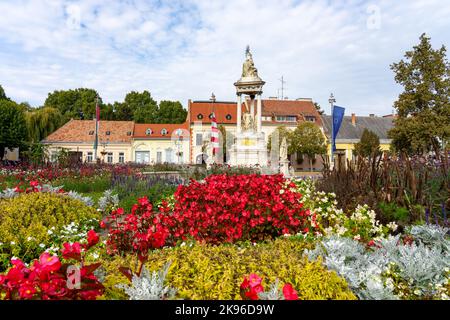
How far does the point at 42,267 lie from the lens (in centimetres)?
177

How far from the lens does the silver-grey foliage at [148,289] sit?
88.0 inches

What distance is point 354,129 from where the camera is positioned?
53.5 meters

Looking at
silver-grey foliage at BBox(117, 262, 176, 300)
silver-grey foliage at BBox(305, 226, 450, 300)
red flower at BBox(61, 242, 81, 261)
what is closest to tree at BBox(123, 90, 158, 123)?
silver-grey foliage at BBox(305, 226, 450, 300)

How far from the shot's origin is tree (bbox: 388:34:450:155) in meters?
26.0

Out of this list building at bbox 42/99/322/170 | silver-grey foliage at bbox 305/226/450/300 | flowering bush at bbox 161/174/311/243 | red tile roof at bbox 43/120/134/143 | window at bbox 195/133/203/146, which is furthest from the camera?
window at bbox 195/133/203/146

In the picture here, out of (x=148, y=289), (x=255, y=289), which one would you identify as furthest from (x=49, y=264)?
(x=255, y=289)

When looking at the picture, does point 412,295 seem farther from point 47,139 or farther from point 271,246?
point 47,139

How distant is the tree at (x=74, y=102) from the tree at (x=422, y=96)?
50.5 meters

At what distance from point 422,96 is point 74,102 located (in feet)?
189

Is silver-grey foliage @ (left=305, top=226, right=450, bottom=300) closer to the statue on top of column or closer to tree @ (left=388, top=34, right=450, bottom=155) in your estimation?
the statue on top of column

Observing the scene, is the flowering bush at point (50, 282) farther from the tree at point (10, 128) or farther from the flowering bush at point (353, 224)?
the tree at point (10, 128)

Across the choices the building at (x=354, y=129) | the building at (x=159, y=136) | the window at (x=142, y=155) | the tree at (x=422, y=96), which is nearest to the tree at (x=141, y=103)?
the building at (x=159, y=136)

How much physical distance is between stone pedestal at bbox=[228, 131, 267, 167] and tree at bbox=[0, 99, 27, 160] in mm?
22919

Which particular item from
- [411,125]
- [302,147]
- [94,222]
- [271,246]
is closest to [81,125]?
[302,147]
